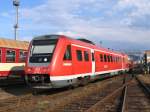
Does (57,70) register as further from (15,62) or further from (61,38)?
(15,62)

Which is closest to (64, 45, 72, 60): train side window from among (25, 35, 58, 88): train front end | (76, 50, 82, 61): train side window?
(25, 35, 58, 88): train front end

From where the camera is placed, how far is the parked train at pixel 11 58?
2230 centimetres

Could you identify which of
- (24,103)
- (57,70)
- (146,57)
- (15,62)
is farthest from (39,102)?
(146,57)

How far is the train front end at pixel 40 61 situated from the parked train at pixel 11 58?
16.3ft

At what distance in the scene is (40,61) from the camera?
55.7ft

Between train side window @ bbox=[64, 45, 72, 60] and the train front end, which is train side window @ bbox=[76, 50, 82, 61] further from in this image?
the train front end

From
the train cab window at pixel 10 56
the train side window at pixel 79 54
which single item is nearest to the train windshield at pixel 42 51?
the train side window at pixel 79 54

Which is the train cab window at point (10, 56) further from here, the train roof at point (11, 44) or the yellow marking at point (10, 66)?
the train roof at point (11, 44)

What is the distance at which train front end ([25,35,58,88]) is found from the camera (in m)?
16.5

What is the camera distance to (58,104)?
13484mm

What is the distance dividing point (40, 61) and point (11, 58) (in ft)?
22.0

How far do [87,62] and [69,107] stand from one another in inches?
371

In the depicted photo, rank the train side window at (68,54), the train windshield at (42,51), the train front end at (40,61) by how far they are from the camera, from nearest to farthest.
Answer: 1. the train front end at (40,61)
2. the train windshield at (42,51)
3. the train side window at (68,54)

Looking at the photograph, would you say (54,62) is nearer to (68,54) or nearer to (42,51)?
(42,51)
